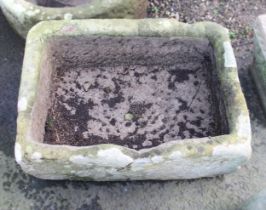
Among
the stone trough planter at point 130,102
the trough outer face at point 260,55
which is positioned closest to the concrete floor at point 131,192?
the stone trough planter at point 130,102

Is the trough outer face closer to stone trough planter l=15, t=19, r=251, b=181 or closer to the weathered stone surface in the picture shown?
stone trough planter l=15, t=19, r=251, b=181

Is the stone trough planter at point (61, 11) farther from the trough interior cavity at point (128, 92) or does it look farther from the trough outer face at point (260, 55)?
the trough outer face at point (260, 55)

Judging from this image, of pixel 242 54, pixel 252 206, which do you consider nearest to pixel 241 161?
pixel 252 206

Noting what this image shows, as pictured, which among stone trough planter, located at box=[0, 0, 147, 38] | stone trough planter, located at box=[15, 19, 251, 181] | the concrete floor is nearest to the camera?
stone trough planter, located at box=[15, 19, 251, 181]

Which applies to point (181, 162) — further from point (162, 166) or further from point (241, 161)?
point (241, 161)

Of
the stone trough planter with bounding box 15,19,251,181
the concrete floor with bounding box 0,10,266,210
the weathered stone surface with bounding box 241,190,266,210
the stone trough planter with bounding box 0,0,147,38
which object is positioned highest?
the stone trough planter with bounding box 0,0,147,38

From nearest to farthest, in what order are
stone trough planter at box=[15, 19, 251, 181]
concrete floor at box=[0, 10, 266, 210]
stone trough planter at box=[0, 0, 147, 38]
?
stone trough planter at box=[15, 19, 251, 181] → concrete floor at box=[0, 10, 266, 210] → stone trough planter at box=[0, 0, 147, 38]

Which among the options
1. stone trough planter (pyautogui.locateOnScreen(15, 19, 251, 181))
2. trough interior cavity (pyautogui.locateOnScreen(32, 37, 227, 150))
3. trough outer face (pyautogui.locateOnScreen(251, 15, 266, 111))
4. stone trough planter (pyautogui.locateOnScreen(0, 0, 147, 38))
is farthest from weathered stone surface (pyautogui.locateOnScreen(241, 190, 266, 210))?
stone trough planter (pyautogui.locateOnScreen(0, 0, 147, 38))
